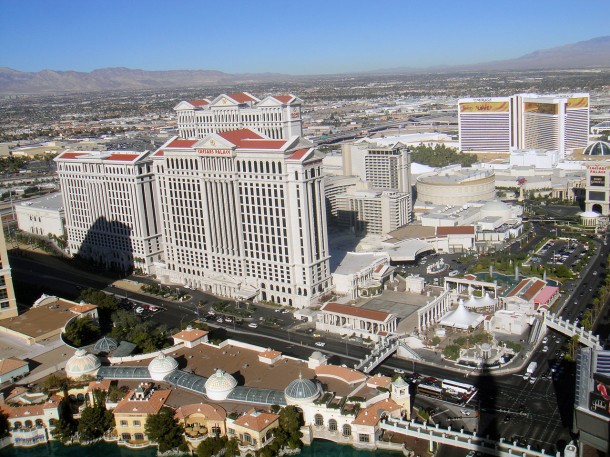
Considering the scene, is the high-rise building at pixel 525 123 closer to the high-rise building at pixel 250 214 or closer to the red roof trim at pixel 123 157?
the high-rise building at pixel 250 214

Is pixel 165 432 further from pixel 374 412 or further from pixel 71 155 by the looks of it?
pixel 71 155

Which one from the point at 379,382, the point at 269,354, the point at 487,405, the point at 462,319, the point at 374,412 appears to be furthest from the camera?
the point at 462,319

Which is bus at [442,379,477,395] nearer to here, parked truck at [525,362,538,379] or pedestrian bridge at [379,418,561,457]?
parked truck at [525,362,538,379]

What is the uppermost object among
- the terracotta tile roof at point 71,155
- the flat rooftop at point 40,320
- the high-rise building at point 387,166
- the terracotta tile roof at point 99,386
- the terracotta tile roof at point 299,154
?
the terracotta tile roof at point 299,154

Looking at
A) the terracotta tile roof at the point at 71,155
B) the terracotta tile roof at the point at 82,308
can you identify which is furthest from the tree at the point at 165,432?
the terracotta tile roof at the point at 71,155

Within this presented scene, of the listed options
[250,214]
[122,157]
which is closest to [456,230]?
[250,214]

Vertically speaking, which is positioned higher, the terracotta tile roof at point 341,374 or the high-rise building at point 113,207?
the high-rise building at point 113,207

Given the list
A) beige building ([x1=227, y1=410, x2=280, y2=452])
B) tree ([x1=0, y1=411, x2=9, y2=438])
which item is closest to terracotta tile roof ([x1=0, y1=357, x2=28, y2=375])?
tree ([x1=0, y1=411, x2=9, y2=438])
